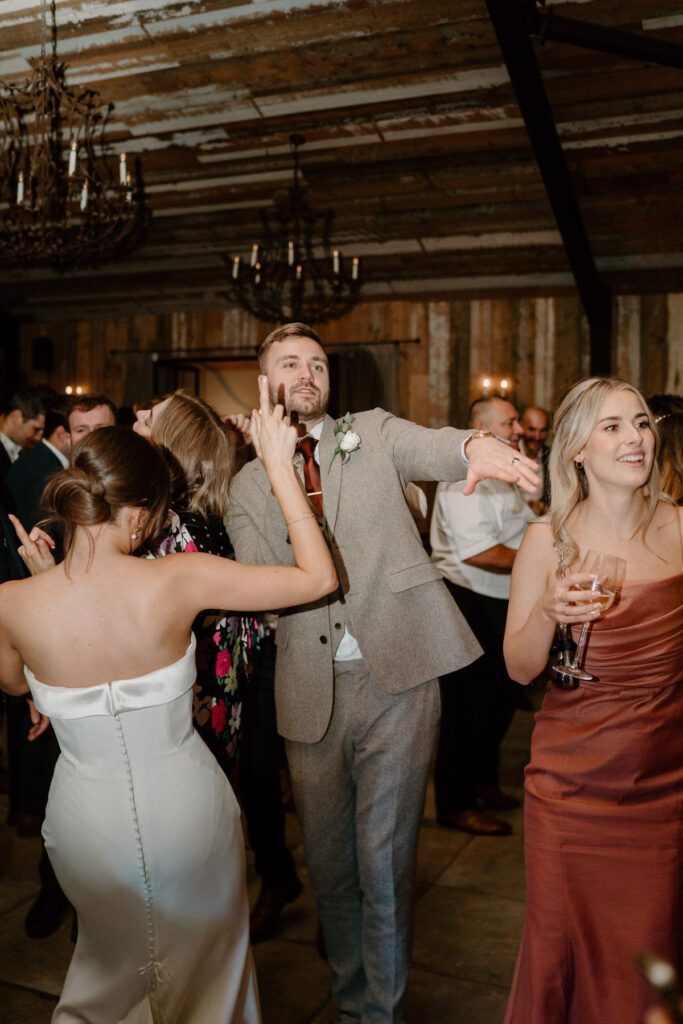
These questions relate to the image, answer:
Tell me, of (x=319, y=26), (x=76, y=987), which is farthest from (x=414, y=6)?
(x=76, y=987)

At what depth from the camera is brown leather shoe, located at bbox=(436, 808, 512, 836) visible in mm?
3902

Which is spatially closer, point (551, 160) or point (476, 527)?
point (476, 527)

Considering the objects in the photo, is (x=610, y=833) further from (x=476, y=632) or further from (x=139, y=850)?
(x=476, y=632)

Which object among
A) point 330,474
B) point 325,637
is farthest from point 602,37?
point 325,637

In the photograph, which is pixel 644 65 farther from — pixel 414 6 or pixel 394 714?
pixel 394 714

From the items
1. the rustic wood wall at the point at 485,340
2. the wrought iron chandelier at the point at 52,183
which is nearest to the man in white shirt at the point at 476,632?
the wrought iron chandelier at the point at 52,183

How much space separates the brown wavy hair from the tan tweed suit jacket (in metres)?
0.59

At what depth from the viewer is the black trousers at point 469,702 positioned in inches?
155

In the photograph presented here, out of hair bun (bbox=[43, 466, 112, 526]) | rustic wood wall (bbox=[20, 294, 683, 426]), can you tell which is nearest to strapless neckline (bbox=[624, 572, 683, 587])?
hair bun (bbox=[43, 466, 112, 526])

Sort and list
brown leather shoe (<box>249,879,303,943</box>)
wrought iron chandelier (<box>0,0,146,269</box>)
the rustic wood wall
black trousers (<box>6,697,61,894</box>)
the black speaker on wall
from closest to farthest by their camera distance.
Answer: brown leather shoe (<box>249,879,303,943</box>), black trousers (<box>6,697,61,894</box>), wrought iron chandelier (<box>0,0,146,269</box>), the rustic wood wall, the black speaker on wall

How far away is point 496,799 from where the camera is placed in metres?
4.20

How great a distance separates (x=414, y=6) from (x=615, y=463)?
12.4 ft

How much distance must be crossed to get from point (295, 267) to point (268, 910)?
4275mm

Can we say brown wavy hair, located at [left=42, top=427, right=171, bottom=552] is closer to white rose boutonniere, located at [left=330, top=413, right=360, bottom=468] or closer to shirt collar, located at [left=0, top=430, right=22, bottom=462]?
white rose boutonniere, located at [left=330, top=413, right=360, bottom=468]
